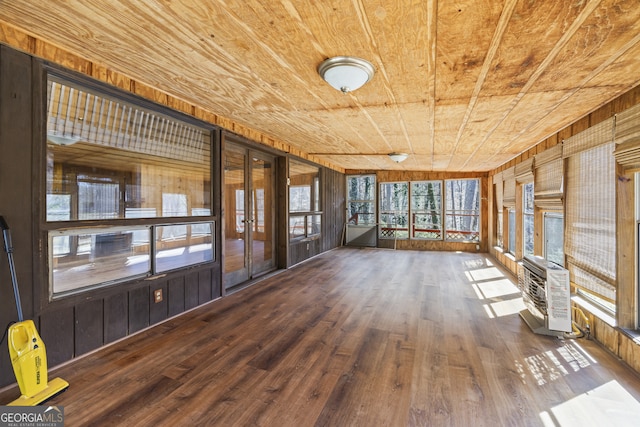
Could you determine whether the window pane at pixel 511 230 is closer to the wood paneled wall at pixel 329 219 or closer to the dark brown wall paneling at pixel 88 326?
the wood paneled wall at pixel 329 219

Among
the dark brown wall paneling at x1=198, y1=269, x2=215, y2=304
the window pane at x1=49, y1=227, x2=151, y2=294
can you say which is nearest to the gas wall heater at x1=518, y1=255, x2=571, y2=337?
the dark brown wall paneling at x1=198, y1=269, x2=215, y2=304

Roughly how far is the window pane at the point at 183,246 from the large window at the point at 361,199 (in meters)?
5.68

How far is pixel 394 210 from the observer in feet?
27.0

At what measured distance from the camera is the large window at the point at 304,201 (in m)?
5.61

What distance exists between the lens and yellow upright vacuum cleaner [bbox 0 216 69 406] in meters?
1.59

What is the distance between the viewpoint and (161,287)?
284 centimetres

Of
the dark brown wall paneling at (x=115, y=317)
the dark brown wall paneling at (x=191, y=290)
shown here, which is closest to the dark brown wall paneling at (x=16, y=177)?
the dark brown wall paneling at (x=115, y=317)

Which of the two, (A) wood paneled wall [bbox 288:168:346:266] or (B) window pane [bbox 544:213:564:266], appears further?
(A) wood paneled wall [bbox 288:168:346:266]

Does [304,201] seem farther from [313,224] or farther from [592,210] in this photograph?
[592,210]

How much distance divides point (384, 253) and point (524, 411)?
560cm

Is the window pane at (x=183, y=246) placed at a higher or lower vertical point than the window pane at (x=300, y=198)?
lower

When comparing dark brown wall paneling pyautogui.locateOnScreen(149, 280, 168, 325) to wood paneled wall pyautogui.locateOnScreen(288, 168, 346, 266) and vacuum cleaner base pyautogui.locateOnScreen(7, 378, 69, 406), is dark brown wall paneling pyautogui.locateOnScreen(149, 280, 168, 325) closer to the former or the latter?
vacuum cleaner base pyautogui.locateOnScreen(7, 378, 69, 406)

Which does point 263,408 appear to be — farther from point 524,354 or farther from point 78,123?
point 78,123

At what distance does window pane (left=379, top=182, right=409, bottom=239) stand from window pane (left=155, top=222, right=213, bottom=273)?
5.86 meters
